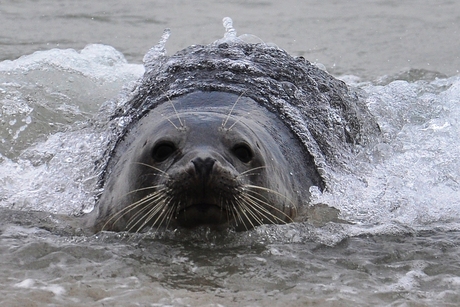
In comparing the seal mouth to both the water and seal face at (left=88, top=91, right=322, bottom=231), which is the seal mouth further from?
the water

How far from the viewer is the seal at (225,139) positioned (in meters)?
4.25

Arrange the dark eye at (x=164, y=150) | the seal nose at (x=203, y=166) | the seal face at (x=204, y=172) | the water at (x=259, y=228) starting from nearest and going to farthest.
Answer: the water at (x=259, y=228) < the seal nose at (x=203, y=166) < the seal face at (x=204, y=172) < the dark eye at (x=164, y=150)

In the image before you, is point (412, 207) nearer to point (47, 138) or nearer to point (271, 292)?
point (271, 292)

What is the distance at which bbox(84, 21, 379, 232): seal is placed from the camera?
4.25 meters

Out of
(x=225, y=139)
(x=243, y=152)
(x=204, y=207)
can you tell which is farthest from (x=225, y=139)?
(x=204, y=207)

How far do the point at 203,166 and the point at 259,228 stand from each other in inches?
27.4

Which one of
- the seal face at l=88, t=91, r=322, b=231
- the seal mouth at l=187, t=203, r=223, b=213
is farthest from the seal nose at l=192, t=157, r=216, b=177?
the seal mouth at l=187, t=203, r=223, b=213

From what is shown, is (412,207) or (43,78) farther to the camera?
(43,78)

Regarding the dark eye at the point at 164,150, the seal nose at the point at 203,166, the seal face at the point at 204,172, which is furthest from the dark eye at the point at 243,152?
the seal nose at the point at 203,166

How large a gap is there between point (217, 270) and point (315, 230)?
93 centimetres

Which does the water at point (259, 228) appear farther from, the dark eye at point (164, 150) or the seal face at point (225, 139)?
the dark eye at point (164, 150)

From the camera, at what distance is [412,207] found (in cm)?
539

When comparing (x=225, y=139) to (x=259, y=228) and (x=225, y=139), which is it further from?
(x=259, y=228)

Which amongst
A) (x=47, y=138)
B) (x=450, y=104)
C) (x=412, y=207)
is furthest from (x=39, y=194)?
(x=450, y=104)
